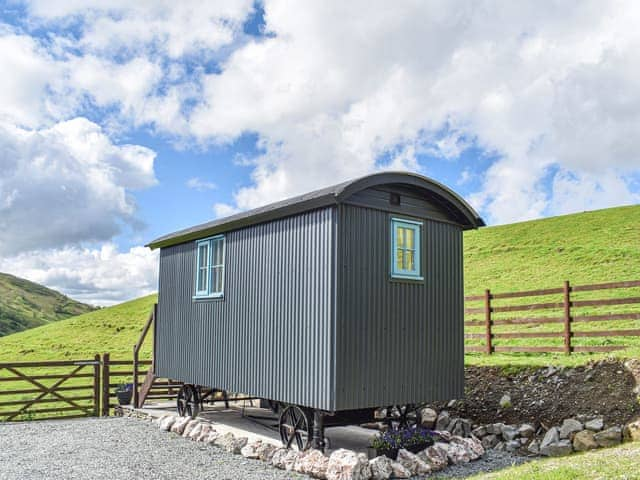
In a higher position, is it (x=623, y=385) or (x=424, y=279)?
(x=424, y=279)

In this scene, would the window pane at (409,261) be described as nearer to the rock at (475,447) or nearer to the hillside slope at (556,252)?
the rock at (475,447)

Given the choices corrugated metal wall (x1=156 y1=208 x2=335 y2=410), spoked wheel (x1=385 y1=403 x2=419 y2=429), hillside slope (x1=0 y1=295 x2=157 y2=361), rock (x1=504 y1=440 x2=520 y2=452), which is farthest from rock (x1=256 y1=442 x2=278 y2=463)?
hillside slope (x1=0 y1=295 x2=157 y2=361)

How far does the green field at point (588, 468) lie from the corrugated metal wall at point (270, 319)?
2.68 metres

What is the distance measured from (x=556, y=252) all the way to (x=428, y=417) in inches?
827

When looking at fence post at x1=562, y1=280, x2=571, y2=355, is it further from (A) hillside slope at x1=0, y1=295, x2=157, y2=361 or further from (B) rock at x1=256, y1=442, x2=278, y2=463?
(A) hillside slope at x1=0, y1=295, x2=157, y2=361

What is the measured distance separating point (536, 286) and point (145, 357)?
1691cm

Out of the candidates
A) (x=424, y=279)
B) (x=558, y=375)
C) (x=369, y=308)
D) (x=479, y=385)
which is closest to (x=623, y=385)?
(x=558, y=375)

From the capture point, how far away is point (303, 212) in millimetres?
9297

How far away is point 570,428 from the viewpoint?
9.00 metres

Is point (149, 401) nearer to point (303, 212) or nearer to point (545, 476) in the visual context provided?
point (303, 212)

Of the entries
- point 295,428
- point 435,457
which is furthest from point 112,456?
point 435,457

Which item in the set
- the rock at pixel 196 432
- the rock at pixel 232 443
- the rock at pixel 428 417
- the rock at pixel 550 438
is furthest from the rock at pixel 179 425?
the rock at pixel 550 438

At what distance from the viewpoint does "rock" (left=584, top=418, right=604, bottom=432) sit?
29.2 ft

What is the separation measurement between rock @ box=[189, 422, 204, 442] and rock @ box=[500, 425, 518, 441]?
5273 millimetres
